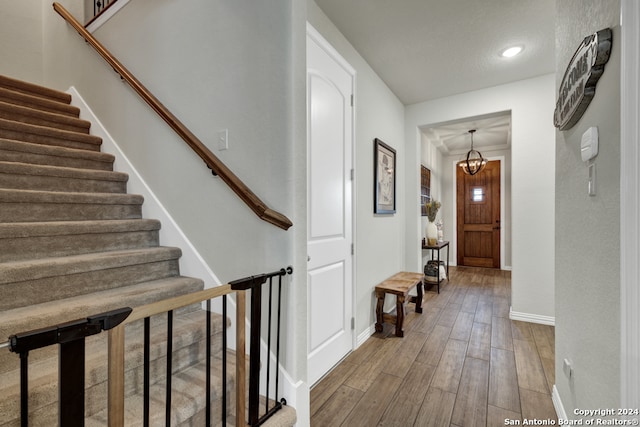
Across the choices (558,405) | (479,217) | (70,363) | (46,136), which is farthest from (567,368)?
(479,217)

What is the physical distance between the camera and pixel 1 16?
332 cm

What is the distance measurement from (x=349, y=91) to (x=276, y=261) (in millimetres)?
1734

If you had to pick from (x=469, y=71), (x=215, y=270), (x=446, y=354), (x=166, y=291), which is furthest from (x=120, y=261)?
(x=469, y=71)

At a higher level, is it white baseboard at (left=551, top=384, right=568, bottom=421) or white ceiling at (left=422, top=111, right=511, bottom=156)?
white ceiling at (left=422, top=111, right=511, bottom=156)

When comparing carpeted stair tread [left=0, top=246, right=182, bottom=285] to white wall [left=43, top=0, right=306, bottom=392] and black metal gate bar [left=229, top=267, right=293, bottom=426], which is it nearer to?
white wall [left=43, top=0, right=306, bottom=392]

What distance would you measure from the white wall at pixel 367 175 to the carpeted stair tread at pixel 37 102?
2.56 m

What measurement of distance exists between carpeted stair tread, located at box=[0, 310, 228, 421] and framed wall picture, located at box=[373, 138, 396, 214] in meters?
2.00

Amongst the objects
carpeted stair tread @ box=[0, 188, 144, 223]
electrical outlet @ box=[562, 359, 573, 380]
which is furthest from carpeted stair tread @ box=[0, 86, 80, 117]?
electrical outlet @ box=[562, 359, 573, 380]

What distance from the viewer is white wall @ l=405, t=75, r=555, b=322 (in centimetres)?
313

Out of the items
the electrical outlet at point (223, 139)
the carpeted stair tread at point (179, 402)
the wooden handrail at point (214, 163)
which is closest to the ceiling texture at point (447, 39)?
the electrical outlet at point (223, 139)

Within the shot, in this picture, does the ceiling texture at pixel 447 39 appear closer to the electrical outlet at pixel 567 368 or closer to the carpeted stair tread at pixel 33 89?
the electrical outlet at pixel 567 368

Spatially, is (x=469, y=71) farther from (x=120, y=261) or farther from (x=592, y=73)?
(x=120, y=261)

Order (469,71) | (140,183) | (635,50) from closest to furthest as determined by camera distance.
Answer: (635,50) < (140,183) < (469,71)

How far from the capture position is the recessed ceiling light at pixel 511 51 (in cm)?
266
